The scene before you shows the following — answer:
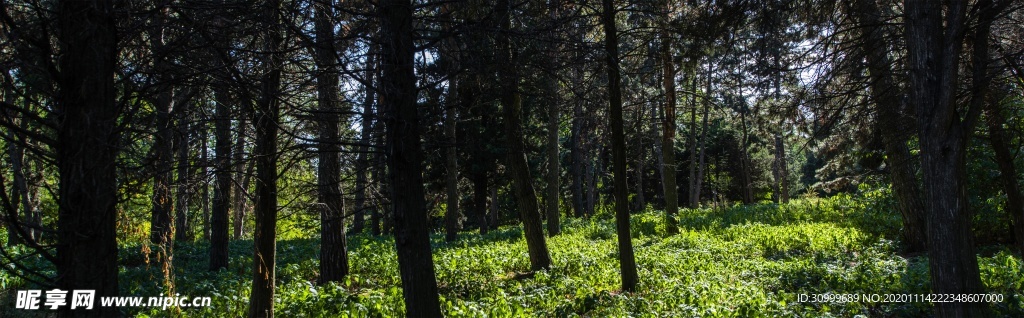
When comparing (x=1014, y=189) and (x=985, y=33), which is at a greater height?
(x=985, y=33)

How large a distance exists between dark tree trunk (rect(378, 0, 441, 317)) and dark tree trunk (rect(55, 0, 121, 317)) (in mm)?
1766

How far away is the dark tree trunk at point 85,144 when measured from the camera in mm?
2994

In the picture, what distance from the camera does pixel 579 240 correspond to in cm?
1441

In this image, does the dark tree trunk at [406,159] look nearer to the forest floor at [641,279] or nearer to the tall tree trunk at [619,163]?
the forest floor at [641,279]

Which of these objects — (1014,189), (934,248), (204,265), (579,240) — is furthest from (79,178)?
(579,240)

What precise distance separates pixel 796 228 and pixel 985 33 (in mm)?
9829

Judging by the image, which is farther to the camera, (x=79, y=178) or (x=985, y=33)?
(x=985, y=33)

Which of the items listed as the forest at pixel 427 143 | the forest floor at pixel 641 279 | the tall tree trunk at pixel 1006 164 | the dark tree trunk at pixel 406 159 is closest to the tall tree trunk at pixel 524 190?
the forest at pixel 427 143

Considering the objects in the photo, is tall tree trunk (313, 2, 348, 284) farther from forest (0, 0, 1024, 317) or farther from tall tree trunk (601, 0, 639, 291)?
tall tree trunk (601, 0, 639, 291)

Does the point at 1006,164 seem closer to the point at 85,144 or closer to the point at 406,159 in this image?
the point at 406,159

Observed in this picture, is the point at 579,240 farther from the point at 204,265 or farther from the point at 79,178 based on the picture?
the point at 79,178

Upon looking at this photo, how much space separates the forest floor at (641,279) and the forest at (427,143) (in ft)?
0.20

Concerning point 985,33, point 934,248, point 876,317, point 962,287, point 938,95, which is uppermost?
point 985,33

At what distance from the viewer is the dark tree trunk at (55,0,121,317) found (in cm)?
299
